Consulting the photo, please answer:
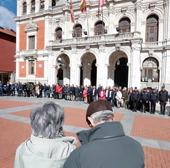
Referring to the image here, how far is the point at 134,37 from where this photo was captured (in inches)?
→ 1041

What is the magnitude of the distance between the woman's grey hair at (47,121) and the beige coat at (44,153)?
6 cm

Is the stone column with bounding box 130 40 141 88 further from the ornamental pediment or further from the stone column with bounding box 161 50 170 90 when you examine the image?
the ornamental pediment

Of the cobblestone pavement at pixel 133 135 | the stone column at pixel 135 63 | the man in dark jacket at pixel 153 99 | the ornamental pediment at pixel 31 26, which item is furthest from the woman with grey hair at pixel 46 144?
the ornamental pediment at pixel 31 26

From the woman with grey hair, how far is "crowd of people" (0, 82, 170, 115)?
52.3 feet

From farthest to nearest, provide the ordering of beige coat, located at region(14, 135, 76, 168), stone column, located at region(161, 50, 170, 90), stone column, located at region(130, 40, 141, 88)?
stone column, located at region(161, 50, 170, 90)
stone column, located at region(130, 40, 141, 88)
beige coat, located at region(14, 135, 76, 168)

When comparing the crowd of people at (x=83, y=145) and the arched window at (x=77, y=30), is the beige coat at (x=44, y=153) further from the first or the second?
the arched window at (x=77, y=30)

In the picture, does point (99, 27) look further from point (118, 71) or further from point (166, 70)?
point (166, 70)

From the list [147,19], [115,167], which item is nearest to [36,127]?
[115,167]

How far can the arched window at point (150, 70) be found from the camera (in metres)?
28.3

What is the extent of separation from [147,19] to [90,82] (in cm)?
1090

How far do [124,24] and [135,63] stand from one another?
21.4 ft

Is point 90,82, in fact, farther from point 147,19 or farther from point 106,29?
point 147,19

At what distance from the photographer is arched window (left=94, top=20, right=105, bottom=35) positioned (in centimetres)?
3206

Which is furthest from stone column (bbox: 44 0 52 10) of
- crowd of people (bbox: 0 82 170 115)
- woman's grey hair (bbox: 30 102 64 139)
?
woman's grey hair (bbox: 30 102 64 139)
